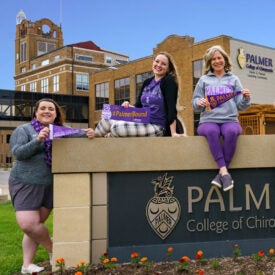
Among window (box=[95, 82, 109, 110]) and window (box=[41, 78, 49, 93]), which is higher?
window (box=[41, 78, 49, 93])

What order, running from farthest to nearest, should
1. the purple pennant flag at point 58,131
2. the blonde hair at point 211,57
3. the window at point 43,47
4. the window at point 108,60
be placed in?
1. the window at point 43,47
2. the window at point 108,60
3. the blonde hair at point 211,57
4. the purple pennant flag at point 58,131

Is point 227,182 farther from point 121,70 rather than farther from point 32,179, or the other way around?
point 121,70

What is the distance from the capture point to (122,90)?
158ft

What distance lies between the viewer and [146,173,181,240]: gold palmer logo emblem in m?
4.40

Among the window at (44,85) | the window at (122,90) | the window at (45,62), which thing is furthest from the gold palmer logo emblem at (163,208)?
the window at (45,62)

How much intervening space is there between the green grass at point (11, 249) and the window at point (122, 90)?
3741 centimetres

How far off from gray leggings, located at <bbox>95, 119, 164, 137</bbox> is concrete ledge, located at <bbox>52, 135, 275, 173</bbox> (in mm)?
150

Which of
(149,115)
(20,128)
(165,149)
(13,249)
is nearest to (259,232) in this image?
(165,149)

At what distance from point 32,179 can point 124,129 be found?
104 cm

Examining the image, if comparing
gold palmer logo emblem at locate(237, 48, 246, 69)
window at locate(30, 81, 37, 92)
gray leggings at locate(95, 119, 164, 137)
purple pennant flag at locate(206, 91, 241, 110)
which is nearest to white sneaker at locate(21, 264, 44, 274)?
gray leggings at locate(95, 119, 164, 137)

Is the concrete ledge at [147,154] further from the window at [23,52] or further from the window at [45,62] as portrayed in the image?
the window at [23,52]

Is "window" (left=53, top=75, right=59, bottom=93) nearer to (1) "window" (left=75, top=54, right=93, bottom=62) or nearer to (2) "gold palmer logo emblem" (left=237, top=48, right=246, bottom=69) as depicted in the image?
(1) "window" (left=75, top=54, right=93, bottom=62)

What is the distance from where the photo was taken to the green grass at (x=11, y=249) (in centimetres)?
502

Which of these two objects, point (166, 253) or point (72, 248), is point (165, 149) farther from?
point (72, 248)
